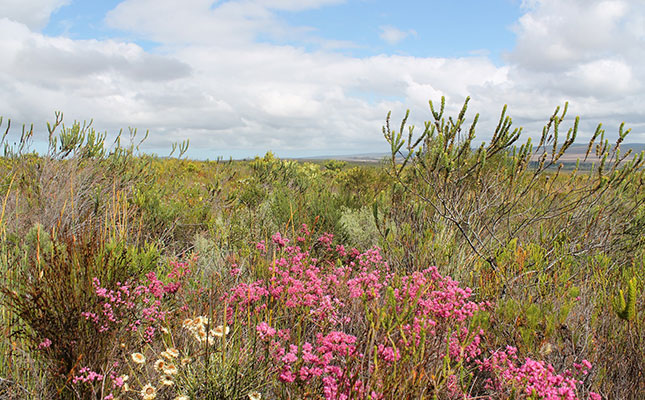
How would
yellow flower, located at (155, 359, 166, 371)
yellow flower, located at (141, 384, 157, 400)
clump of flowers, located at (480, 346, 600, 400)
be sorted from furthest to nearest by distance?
1. yellow flower, located at (155, 359, 166, 371)
2. yellow flower, located at (141, 384, 157, 400)
3. clump of flowers, located at (480, 346, 600, 400)

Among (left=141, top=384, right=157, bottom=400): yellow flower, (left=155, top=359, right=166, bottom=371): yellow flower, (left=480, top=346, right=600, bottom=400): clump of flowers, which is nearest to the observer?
(left=480, top=346, right=600, bottom=400): clump of flowers

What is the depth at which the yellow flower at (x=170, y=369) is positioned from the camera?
81.8 inches

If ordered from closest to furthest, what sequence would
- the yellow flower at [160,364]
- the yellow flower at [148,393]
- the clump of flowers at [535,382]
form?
the clump of flowers at [535,382]
the yellow flower at [148,393]
the yellow flower at [160,364]

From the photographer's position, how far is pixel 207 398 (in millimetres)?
2129

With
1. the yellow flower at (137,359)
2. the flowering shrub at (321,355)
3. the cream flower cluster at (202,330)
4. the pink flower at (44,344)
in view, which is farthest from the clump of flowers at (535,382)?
the pink flower at (44,344)

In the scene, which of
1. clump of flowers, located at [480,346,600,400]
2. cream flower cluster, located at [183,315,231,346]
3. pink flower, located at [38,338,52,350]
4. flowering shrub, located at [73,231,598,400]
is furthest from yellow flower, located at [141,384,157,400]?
clump of flowers, located at [480,346,600,400]

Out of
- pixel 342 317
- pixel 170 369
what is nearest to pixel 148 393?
pixel 170 369

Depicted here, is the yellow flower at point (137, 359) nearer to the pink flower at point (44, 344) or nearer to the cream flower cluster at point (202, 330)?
the cream flower cluster at point (202, 330)

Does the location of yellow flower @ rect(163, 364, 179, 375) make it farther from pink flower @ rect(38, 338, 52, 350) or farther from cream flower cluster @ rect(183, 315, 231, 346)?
pink flower @ rect(38, 338, 52, 350)

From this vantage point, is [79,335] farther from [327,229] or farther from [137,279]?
[327,229]

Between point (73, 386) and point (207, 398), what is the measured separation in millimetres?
745

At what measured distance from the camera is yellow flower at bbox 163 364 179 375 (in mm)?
2078

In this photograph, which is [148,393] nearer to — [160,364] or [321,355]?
[160,364]

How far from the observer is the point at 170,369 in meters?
2.12
